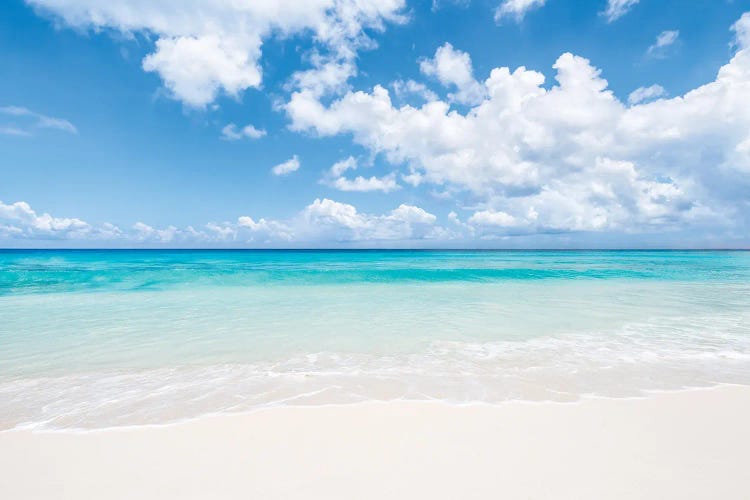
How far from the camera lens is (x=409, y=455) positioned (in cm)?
345

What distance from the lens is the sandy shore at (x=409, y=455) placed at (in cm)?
298

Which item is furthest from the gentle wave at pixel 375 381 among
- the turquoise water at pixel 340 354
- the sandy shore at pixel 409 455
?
the sandy shore at pixel 409 455

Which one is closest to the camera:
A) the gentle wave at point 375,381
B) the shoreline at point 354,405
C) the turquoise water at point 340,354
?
the shoreline at point 354,405

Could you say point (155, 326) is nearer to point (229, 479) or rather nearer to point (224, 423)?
point (224, 423)

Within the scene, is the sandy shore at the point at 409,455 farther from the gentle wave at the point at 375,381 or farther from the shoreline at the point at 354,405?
the gentle wave at the point at 375,381

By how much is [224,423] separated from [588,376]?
5.52m

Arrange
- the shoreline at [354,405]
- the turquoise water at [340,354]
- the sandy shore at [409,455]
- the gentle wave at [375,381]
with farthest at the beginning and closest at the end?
the turquoise water at [340,354] → the gentle wave at [375,381] → the shoreline at [354,405] → the sandy shore at [409,455]

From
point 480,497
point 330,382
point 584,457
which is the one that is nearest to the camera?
point 480,497

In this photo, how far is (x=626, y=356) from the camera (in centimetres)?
664

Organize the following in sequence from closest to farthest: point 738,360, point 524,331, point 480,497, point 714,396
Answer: point 480,497 → point 714,396 → point 738,360 → point 524,331

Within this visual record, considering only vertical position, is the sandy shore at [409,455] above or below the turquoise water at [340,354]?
above

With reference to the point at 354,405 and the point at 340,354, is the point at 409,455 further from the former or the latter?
the point at 340,354

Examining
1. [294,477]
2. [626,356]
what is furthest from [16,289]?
[626,356]

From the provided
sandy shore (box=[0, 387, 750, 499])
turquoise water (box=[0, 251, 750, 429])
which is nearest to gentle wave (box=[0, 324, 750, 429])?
turquoise water (box=[0, 251, 750, 429])
